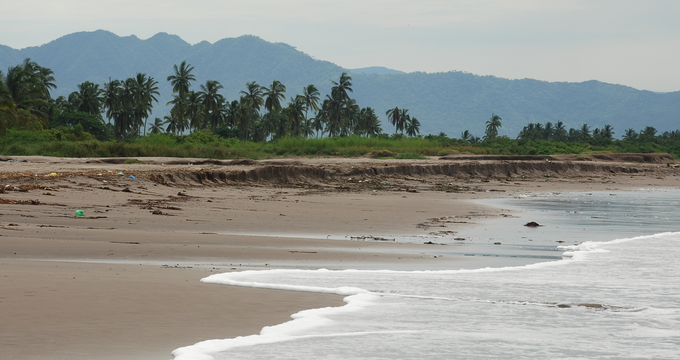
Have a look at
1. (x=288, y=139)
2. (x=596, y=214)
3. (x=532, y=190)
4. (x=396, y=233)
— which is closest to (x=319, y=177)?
(x=532, y=190)

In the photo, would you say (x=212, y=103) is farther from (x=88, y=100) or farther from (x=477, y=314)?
(x=477, y=314)

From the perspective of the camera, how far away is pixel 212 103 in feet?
276

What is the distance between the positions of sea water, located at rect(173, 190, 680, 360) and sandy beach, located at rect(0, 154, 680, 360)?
369 millimetres

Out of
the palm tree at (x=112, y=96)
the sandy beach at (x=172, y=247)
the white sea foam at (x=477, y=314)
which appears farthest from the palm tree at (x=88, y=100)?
the white sea foam at (x=477, y=314)

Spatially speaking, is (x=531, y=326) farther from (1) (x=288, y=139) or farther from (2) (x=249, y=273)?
(1) (x=288, y=139)

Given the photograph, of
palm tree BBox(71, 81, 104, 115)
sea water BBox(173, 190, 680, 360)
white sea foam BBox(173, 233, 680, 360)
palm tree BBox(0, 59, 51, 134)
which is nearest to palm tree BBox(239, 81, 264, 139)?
palm tree BBox(71, 81, 104, 115)

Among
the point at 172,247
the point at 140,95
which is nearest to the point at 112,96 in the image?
the point at 140,95

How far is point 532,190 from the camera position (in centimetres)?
2858

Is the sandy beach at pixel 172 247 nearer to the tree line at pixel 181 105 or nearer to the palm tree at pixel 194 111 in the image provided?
the tree line at pixel 181 105

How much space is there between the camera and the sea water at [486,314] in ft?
14.0

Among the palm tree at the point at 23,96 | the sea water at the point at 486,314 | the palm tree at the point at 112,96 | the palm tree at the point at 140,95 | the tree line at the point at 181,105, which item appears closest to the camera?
the sea water at the point at 486,314

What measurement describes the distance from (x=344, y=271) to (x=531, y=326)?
276 cm

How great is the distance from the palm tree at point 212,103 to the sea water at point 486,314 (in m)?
77.1

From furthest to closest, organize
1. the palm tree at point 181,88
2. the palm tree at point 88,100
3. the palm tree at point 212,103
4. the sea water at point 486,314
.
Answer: the palm tree at point 212,103
the palm tree at point 181,88
the palm tree at point 88,100
the sea water at point 486,314
